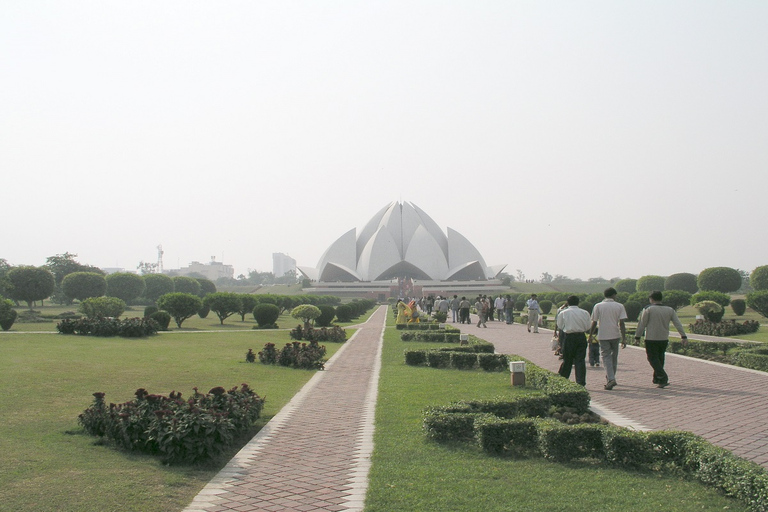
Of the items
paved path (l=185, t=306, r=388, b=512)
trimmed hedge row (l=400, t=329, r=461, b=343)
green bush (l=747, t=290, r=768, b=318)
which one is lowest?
paved path (l=185, t=306, r=388, b=512)

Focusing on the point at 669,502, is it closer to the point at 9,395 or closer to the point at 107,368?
the point at 9,395

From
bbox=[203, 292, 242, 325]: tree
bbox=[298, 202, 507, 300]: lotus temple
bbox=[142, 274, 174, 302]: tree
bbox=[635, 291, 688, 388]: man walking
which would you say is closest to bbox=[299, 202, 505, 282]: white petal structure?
bbox=[298, 202, 507, 300]: lotus temple

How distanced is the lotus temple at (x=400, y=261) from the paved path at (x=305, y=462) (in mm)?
51676

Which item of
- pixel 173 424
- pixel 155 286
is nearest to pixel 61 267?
pixel 155 286

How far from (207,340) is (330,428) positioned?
9.09 m

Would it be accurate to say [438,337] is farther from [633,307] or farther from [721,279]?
[721,279]

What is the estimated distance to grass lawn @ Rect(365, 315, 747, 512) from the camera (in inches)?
125

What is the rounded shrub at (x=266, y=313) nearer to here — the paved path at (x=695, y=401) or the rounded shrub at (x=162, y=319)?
the rounded shrub at (x=162, y=319)

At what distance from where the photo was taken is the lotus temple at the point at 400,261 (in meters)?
60.8

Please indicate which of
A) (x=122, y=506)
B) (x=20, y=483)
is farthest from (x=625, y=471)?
(x=20, y=483)

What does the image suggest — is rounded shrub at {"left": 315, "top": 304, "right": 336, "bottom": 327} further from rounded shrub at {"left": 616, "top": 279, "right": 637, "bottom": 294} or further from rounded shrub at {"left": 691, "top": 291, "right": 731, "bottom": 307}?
rounded shrub at {"left": 616, "top": 279, "right": 637, "bottom": 294}

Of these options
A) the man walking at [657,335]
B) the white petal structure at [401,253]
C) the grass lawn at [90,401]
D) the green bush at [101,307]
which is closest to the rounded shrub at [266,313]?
the green bush at [101,307]

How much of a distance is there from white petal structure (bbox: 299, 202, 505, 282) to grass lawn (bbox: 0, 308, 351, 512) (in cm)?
4778

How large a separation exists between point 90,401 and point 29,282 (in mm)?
24891
